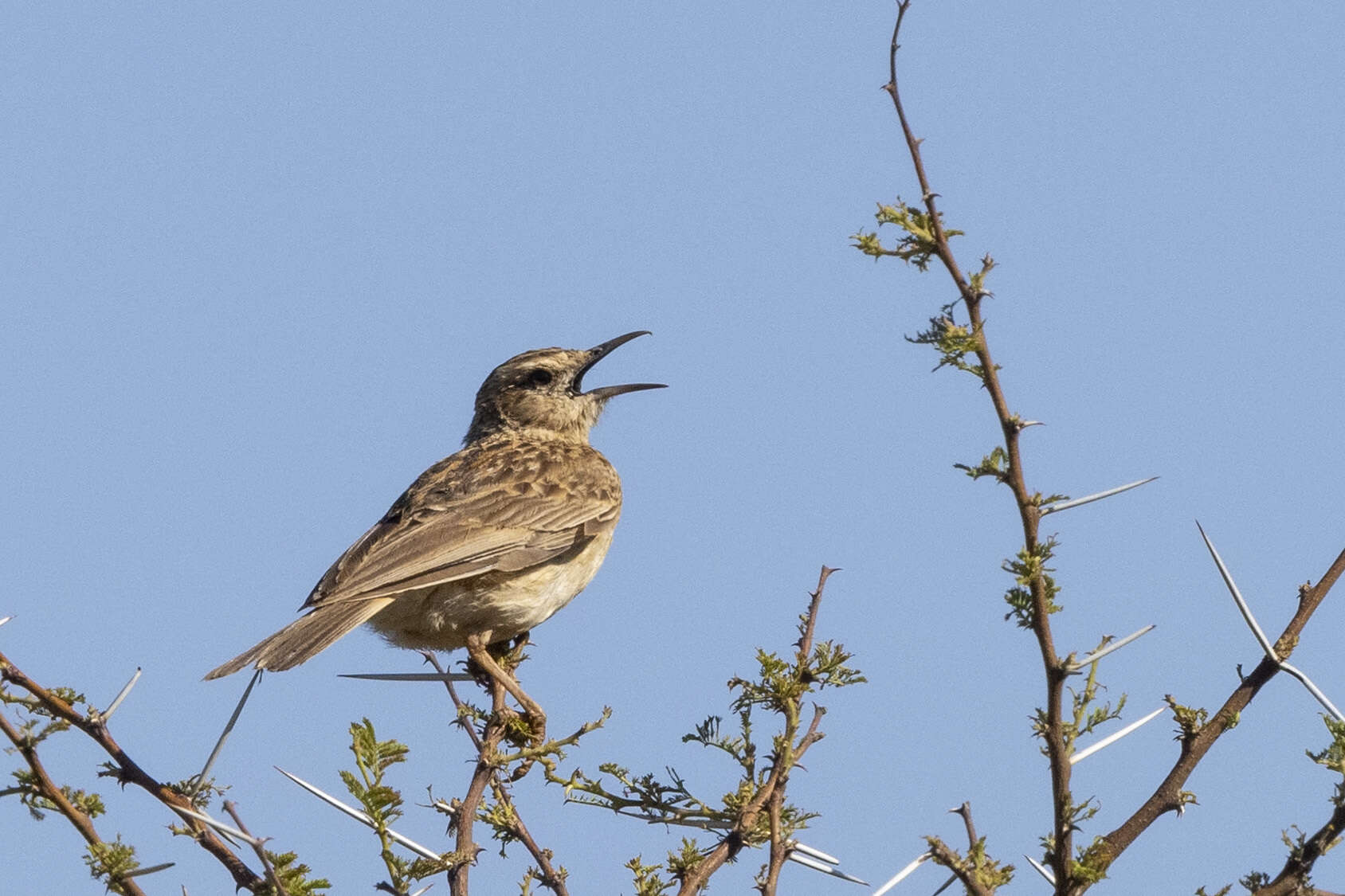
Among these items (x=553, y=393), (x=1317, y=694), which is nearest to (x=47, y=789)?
(x=1317, y=694)

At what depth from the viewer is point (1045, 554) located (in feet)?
11.2

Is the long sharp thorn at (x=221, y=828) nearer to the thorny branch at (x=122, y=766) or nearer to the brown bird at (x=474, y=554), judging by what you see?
the thorny branch at (x=122, y=766)

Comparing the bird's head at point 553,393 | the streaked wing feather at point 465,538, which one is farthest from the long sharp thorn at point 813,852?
the bird's head at point 553,393

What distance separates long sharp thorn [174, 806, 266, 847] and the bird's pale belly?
3.51m

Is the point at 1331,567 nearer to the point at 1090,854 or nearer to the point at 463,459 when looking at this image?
the point at 1090,854

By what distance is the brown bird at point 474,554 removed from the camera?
23.4 feet

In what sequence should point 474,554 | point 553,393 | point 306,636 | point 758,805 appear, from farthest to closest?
point 553,393, point 474,554, point 306,636, point 758,805

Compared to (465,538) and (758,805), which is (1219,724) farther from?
(465,538)

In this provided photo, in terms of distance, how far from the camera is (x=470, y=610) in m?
7.58

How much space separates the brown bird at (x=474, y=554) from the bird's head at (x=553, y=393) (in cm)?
23

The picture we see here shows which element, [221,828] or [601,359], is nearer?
[221,828]

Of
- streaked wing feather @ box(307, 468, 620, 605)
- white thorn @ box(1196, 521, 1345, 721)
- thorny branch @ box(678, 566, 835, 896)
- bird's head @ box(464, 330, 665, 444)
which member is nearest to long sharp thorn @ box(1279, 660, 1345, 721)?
white thorn @ box(1196, 521, 1345, 721)

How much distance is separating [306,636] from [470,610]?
1.24 meters

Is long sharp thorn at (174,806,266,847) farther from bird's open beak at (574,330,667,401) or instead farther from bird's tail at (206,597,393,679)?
bird's open beak at (574,330,667,401)
